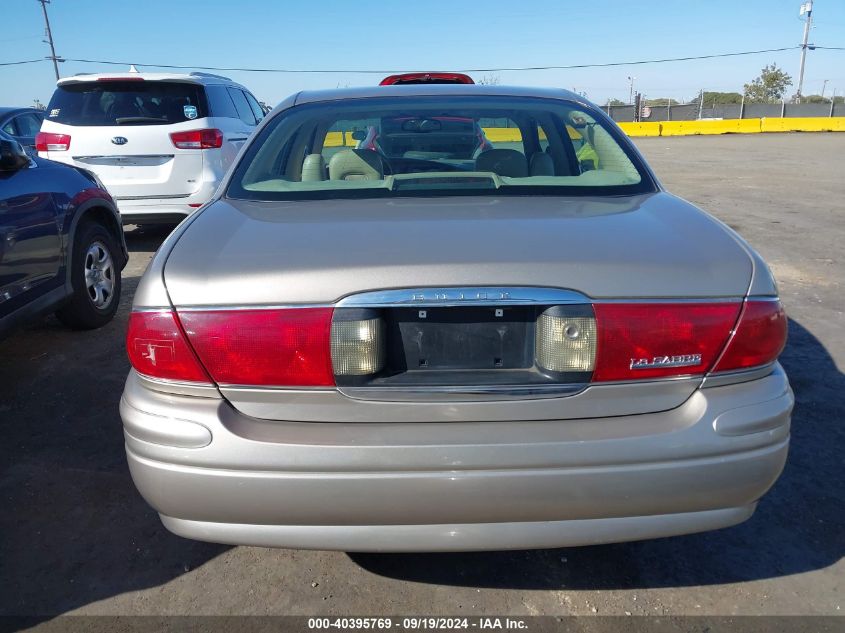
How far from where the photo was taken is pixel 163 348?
5.88 feet

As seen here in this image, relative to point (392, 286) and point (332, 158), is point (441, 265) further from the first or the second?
point (332, 158)

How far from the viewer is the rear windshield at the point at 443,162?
2439mm

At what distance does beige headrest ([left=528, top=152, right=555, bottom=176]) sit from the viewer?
2.82 m

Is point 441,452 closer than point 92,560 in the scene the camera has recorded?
Yes

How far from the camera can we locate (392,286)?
5.52 ft

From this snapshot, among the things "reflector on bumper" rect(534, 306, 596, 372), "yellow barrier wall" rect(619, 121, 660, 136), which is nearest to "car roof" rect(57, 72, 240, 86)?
"reflector on bumper" rect(534, 306, 596, 372)

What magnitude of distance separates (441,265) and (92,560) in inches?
70.3

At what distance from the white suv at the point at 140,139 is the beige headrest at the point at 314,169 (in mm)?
4020

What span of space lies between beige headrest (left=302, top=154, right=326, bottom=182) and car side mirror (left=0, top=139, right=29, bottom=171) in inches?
78.2

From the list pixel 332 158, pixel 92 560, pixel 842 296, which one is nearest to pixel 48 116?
pixel 332 158

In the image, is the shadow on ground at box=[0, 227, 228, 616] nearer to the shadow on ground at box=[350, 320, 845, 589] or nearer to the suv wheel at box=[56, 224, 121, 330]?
the suv wheel at box=[56, 224, 121, 330]

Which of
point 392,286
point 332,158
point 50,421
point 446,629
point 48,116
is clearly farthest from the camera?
point 48,116

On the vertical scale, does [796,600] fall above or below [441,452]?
below

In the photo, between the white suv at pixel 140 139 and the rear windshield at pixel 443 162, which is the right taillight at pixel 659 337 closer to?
the rear windshield at pixel 443 162
